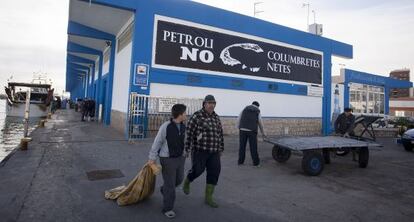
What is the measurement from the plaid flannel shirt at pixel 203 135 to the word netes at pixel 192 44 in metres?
9.18

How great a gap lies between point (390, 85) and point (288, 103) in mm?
17172

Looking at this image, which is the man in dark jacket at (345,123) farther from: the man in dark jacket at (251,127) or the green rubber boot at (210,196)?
the green rubber boot at (210,196)

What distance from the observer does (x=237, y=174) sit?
6719 mm

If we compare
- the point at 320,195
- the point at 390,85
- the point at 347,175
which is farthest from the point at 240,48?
the point at 390,85

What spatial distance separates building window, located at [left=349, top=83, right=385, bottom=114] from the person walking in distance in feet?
77.2

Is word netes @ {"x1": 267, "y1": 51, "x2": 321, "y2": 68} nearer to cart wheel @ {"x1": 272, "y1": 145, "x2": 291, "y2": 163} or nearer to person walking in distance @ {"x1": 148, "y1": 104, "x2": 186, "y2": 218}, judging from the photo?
cart wheel @ {"x1": 272, "y1": 145, "x2": 291, "y2": 163}

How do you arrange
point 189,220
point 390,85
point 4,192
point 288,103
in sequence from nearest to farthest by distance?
point 189,220, point 4,192, point 288,103, point 390,85

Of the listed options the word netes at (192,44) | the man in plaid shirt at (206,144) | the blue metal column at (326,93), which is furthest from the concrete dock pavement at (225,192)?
the blue metal column at (326,93)

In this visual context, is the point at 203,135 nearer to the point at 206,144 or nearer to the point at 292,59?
the point at 206,144

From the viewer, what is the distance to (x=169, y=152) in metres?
4.04

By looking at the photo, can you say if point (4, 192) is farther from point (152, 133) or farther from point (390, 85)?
point (390, 85)

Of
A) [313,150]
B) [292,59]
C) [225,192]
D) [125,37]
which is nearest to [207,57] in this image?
[125,37]

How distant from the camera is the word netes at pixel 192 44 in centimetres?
1309

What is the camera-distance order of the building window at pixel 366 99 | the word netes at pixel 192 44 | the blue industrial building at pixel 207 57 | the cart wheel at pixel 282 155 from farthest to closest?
the building window at pixel 366 99 → the word netes at pixel 192 44 → the blue industrial building at pixel 207 57 → the cart wheel at pixel 282 155
